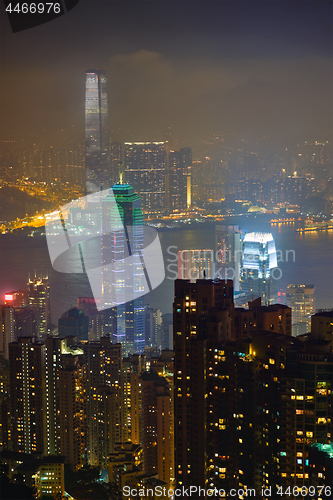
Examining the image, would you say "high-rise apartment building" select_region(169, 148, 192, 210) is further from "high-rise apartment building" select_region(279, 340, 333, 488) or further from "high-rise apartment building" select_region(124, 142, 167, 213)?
"high-rise apartment building" select_region(279, 340, 333, 488)

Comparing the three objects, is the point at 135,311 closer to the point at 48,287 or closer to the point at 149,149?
the point at 48,287

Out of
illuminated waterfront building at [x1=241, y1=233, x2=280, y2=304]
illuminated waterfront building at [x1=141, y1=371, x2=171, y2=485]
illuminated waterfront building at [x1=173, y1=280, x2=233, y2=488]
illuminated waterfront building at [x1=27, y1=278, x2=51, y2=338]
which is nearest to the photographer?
illuminated waterfront building at [x1=173, y1=280, x2=233, y2=488]

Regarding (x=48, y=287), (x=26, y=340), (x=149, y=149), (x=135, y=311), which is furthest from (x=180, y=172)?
(x=26, y=340)

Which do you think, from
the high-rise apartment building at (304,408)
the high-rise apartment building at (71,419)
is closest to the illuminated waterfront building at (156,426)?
the high-rise apartment building at (71,419)

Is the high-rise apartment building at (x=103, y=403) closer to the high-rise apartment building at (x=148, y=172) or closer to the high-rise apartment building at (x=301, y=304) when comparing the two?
the high-rise apartment building at (x=301, y=304)

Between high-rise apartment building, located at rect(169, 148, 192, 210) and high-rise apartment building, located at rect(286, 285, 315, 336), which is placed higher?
high-rise apartment building, located at rect(169, 148, 192, 210)

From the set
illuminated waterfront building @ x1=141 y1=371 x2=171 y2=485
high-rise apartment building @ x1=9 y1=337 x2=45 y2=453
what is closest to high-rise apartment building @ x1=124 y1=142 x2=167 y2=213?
high-rise apartment building @ x1=9 y1=337 x2=45 y2=453
